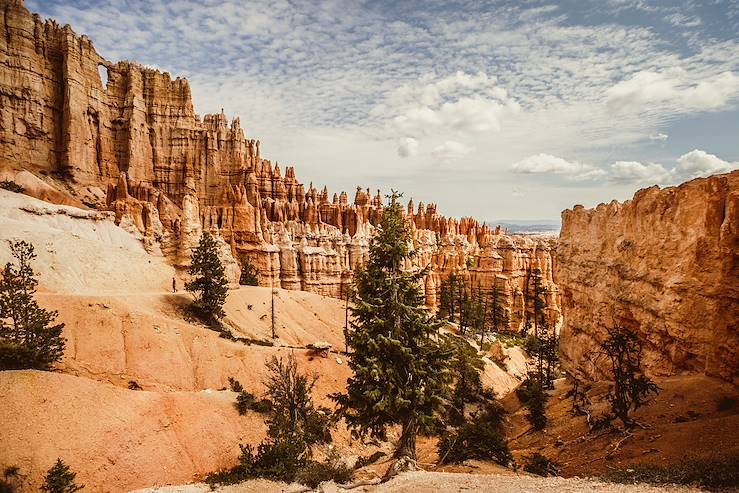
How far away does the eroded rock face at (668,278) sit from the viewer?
43.7 feet

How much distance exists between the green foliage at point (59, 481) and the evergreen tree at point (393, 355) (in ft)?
36.3

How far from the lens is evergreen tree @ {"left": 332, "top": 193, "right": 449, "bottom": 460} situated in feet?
50.0

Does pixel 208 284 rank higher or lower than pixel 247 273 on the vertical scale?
higher

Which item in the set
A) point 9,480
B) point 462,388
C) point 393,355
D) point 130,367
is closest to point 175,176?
point 130,367

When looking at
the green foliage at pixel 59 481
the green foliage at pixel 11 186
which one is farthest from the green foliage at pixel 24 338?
the green foliage at pixel 11 186

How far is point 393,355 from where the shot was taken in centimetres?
1598

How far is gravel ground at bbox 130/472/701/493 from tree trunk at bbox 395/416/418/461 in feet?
4.18

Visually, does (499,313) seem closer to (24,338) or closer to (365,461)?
(365,461)

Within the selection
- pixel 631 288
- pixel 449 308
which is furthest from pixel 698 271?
pixel 449 308

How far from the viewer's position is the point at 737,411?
1255 centimetres

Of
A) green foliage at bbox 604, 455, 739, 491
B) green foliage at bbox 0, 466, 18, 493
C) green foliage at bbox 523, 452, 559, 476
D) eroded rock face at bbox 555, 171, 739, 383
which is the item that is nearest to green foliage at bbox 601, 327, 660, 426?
eroded rock face at bbox 555, 171, 739, 383

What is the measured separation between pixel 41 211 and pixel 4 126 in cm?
3111

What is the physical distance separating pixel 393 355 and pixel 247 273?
44375mm

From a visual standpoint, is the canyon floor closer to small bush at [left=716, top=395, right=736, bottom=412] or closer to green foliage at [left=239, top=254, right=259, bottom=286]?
small bush at [left=716, top=395, right=736, bottom=412]
